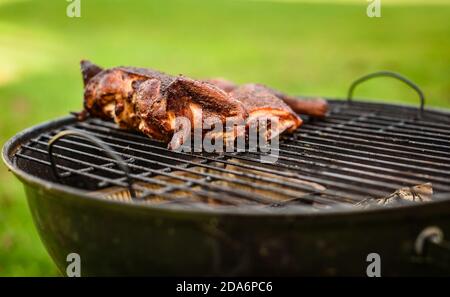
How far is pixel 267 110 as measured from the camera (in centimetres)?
336

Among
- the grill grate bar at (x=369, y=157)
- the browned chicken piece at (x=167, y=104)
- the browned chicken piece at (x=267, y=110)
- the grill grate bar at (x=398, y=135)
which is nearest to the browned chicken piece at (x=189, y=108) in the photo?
the browned chicken piece at (x=167, y=104)

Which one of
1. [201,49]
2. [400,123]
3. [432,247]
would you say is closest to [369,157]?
[400,123]

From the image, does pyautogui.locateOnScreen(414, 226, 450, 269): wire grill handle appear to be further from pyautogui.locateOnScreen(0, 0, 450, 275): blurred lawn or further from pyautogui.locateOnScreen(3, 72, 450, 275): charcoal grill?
pyautogui.locateOnScreen(0, 0, 450, 275): blurred lawn

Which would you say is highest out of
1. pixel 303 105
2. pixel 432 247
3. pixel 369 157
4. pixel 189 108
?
pixel 189 108

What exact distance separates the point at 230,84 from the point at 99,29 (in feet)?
41.0

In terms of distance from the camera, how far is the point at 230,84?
3928mm

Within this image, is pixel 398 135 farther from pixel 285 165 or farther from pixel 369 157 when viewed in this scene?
pixel 285 165

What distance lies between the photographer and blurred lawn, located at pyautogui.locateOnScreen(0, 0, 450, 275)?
28.2 feet

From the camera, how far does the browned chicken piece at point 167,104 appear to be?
317cm

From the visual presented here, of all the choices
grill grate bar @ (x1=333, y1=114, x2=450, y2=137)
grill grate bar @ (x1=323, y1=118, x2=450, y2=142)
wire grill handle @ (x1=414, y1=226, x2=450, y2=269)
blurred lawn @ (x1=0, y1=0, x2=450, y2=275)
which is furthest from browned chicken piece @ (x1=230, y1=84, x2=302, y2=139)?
blurred lawn @ (x1=0, y1=0, x2=450, y2=275)

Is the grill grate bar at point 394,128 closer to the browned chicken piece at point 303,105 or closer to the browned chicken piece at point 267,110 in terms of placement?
the browned chicken piece at point 303,105

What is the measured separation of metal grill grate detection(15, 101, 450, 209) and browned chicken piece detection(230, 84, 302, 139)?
97 millimetres

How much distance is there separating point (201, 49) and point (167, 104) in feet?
35.2
